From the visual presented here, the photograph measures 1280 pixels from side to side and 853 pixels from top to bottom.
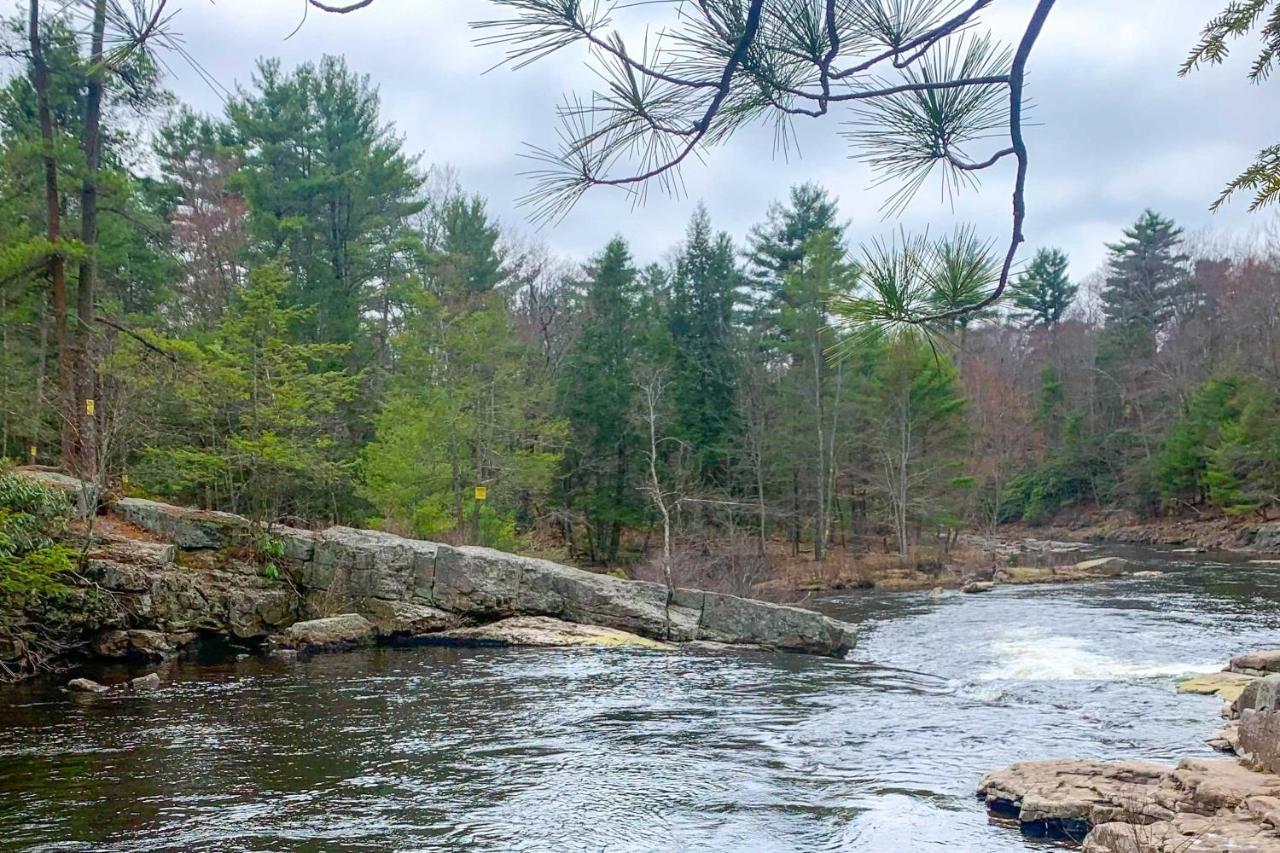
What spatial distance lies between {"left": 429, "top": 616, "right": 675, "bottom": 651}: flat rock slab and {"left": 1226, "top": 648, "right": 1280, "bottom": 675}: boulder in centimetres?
776

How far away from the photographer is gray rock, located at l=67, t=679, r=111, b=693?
35.7 feet

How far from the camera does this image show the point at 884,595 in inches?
963

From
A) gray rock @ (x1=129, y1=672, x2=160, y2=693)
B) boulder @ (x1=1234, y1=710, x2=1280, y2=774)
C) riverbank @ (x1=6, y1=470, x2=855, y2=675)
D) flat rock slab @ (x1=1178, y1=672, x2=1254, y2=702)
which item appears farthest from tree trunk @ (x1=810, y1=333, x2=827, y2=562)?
boulder @ (x1=1234, y1=710, x2=1280, y2=774)

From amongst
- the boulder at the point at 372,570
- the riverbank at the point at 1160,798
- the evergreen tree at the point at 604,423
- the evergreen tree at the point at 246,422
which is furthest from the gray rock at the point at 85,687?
the evergreen tree at the point at 604,423

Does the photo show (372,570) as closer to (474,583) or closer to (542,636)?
(474,583)

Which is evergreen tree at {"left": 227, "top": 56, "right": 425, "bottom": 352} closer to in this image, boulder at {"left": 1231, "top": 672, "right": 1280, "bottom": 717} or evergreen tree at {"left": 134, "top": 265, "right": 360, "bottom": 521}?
evergreen tree at {"left": 134, "top": 265, "right": 360, "bottom": 521}

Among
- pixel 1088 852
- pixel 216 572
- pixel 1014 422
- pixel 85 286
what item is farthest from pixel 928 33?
pixel 1014 422

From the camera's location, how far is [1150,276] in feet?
157

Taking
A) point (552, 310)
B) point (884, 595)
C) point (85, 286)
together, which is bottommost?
point (884, 595)

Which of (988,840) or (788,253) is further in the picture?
(788,253)

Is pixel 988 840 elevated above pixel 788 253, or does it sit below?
below

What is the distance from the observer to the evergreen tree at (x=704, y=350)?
33.3 meters

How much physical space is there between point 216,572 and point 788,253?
27387 mm

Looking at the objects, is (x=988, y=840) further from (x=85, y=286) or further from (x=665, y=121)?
(x=85, y=286)
